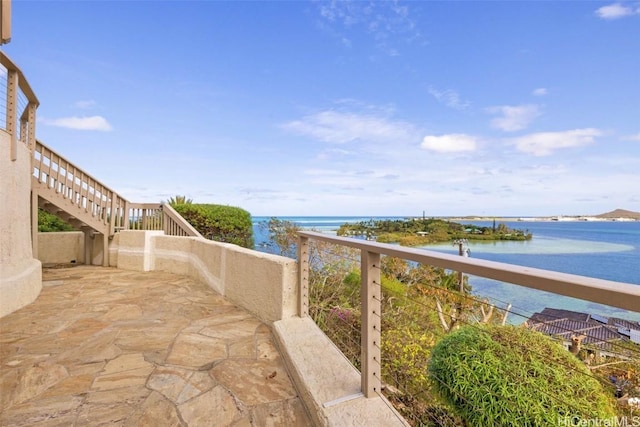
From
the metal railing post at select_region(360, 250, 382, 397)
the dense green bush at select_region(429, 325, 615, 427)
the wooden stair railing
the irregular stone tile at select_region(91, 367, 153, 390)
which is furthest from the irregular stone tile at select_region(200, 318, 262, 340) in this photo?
the wooden stair railing

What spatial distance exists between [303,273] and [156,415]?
1.50m

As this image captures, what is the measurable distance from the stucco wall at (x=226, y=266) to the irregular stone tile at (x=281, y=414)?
3.33 feet

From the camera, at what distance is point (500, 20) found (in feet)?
25.1

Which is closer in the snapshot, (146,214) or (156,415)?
(156,415)

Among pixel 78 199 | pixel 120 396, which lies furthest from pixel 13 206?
pixel 120 396

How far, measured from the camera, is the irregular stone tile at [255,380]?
6.75 ft

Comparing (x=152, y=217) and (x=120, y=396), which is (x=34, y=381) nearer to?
(x=120, y=396)

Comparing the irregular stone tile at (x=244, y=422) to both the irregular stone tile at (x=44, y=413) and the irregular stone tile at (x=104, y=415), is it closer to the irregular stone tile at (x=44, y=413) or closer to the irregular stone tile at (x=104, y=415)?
the irregular stone tile at (x=104, y=415)

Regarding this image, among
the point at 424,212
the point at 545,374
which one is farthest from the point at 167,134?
the point at 424,212

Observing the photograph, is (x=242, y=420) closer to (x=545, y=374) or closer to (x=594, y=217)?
(x=545, y=374)

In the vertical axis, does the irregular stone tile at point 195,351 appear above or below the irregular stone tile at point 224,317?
below

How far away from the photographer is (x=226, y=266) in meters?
4.20

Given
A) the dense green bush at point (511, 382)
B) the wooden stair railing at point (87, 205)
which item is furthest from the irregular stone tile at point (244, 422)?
the wooden stair railing at point (87, 205)

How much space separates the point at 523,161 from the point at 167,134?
18.3m
